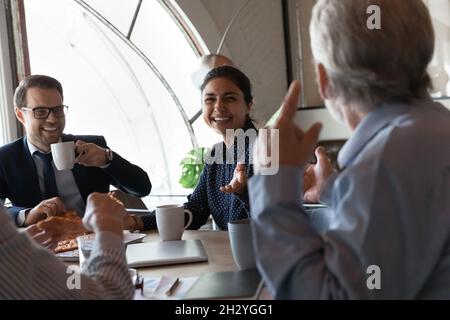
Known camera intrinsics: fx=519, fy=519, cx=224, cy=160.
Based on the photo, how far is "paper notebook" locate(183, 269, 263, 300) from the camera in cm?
96

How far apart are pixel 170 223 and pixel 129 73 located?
12.7ft

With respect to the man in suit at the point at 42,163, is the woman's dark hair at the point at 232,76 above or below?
above

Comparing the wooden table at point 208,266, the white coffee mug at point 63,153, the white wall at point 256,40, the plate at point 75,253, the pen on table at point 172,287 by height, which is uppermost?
the white wall at point 256,40

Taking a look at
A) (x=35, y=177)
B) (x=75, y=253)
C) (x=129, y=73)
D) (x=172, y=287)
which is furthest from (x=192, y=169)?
(x=172, y=287)

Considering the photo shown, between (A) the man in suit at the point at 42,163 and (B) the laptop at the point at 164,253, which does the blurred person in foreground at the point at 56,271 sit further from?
(A) the man in suit at the point at 42,163

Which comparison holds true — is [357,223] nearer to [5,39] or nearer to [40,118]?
[40,118]

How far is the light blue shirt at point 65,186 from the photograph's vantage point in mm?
2180

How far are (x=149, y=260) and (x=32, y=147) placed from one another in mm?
1226

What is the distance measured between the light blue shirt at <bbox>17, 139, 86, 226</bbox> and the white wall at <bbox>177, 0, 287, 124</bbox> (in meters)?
1.85

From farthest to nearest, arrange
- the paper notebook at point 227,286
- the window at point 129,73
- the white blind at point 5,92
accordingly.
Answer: the window at point 129,73 < the white blind at point 5,92 < the paper notebook at point 227,286

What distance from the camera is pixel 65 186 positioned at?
87.4 inches

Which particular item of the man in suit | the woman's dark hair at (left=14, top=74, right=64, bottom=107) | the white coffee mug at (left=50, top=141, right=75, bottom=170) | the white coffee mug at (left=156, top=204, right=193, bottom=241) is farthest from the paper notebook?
the woman's dark hair at (left=14, top=74, right=64, bottom=107)

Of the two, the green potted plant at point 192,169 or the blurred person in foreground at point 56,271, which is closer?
the blurred person in foreground at point 56,271

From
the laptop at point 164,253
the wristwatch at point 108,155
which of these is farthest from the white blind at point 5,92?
the laptop at point 164,253
